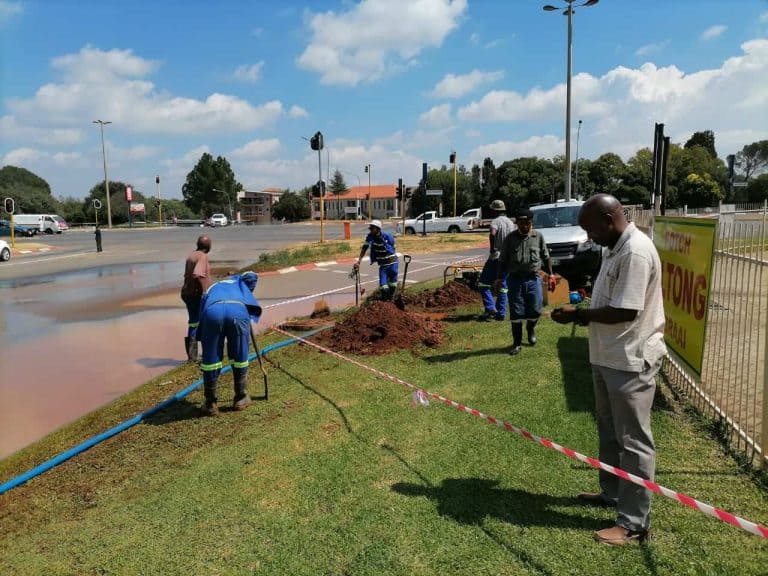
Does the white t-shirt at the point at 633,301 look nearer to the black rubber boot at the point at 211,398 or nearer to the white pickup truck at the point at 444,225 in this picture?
the black rubber boot at the point at 211,398

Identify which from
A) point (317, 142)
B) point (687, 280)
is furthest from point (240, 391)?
point (317, 142)

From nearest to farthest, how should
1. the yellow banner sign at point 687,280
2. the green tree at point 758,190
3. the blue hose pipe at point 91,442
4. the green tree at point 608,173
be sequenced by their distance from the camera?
the blue hose pipe at point 91,442 → the yellow banner sign at point 687,280 → the green tree at point 608,173 → the green tree at point 758,190

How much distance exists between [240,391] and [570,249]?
955 cm

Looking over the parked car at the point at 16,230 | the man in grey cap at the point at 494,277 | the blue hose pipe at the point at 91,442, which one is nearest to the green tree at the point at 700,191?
the man in grey cap at the point at 494,277

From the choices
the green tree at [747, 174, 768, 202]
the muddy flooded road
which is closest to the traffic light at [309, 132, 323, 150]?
the muddy flooded road

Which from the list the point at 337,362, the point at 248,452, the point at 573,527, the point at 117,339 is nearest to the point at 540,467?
the point at 573,527

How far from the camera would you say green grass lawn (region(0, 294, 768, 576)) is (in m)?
3.08

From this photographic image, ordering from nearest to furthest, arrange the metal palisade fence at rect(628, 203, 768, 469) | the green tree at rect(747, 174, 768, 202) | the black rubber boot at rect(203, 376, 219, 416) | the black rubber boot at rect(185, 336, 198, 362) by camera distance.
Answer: the metal palisade fence at rect(628, 203, 768, 469), the black rubber boot at rect(203, 376, 219, 416), the black rubber boot at rect(185, 336, 198, 362), the green tree at rect(747, 174, 768, 202)

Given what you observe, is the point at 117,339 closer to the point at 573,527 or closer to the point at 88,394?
the point at 88,394

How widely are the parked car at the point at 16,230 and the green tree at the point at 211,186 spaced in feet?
203

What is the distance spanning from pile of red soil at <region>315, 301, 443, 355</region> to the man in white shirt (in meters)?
4.64

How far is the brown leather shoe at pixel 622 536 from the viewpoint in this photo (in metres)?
3.06

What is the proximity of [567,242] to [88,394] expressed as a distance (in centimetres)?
1037

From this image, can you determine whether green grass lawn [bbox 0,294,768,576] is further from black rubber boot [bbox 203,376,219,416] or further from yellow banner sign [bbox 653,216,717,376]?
yellow banner sign [bbox 653,216,717,376]
